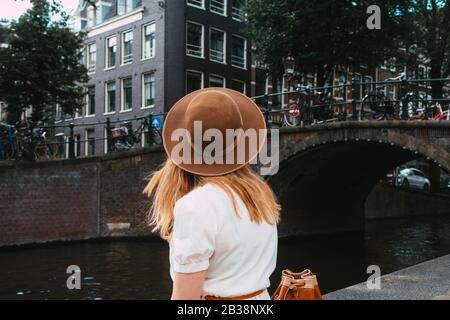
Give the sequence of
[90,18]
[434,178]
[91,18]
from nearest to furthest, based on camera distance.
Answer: [434,178] → [91,18] → [90,18]

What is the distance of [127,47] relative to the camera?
25625 millimetres

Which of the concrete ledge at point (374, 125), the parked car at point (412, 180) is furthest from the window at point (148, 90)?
the parked car at point (412, 180)

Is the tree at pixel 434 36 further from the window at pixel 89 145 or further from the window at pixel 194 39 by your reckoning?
the window at pixel 89 145

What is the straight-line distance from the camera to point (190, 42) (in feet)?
78.4

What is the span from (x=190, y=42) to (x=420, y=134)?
13.9 meters

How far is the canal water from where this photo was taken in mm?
8555

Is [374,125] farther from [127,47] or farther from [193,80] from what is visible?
[127,47]

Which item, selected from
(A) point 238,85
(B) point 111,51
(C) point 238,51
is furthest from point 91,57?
(A) point 238,85

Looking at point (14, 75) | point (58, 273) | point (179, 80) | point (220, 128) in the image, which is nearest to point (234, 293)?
point (220, 128)

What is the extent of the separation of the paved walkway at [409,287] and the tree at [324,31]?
12.8 metres

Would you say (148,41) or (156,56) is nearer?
(156,56)

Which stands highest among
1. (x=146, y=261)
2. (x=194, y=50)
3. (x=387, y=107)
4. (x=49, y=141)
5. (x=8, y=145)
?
(x=194, y=50)

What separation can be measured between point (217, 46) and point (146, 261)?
49.9 feet
